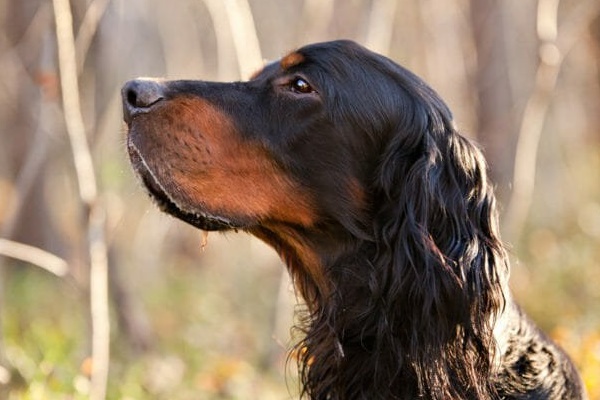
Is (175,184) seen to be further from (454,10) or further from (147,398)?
(454,10)

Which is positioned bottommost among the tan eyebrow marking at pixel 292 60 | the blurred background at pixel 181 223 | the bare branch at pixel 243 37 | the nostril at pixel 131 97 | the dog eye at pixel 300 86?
the blurred background at pixel 181 223

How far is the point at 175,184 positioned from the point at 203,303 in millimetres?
5555

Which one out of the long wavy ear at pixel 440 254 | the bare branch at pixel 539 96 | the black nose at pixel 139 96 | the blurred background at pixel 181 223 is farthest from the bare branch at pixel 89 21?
the bare branch at pixel 539 96

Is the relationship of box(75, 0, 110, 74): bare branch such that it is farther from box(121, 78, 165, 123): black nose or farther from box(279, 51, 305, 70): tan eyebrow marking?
box(279, 51, 305, 70): tan eyebrow marking

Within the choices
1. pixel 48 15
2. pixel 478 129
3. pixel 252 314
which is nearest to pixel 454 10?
pixel 478 129

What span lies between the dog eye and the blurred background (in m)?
0.79

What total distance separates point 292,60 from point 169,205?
700mm

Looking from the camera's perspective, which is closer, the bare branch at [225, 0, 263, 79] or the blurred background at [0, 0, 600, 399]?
the blurred background at [0, 0, 600, 399]

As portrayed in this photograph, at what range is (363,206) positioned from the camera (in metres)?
3.28

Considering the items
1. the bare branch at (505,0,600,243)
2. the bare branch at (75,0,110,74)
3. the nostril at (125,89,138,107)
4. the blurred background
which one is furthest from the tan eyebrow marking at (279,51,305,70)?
the bare branch at (505,0,600,243)

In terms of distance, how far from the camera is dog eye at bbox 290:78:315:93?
3.29 metres

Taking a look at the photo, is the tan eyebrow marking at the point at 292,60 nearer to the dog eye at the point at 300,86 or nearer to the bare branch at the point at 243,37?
the dog eye at the point at 300,86

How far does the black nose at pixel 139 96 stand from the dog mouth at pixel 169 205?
12 centimetres

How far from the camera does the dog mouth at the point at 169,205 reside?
316cm
